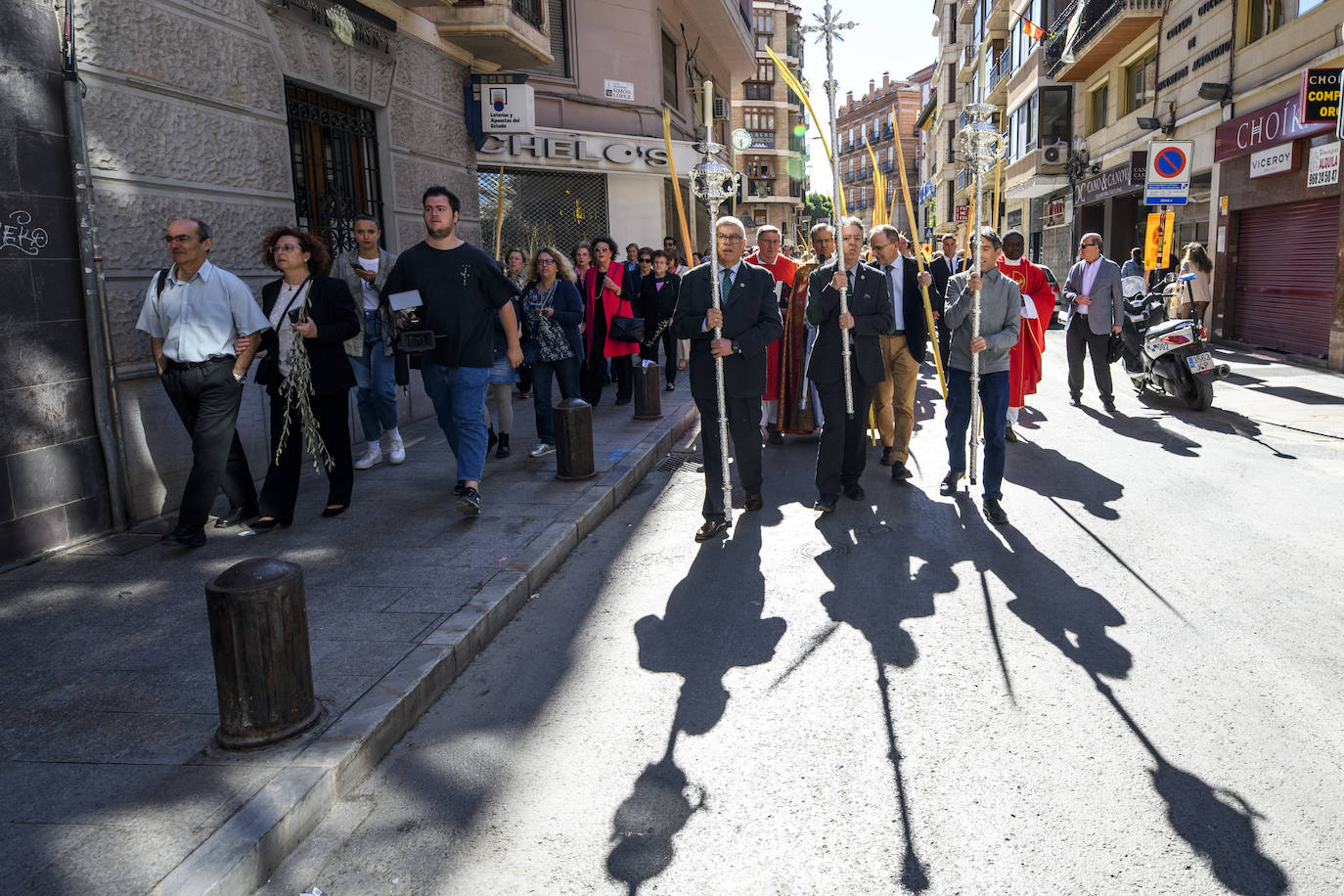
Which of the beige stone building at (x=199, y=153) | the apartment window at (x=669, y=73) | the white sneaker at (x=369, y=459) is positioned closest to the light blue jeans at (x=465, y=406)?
the beige stone building at (x=199, y=153)

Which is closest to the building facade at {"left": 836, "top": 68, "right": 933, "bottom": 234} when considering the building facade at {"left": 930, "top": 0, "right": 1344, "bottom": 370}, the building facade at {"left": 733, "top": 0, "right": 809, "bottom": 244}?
the building facade at {"left": 733, "top": 0, "right": 809, "bottom": 244}

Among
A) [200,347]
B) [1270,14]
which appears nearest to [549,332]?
[200,347]

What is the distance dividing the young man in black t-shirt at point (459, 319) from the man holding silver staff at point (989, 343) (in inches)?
113

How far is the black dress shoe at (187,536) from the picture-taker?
565 centimetres

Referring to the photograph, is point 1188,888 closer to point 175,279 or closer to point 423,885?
point 423,885

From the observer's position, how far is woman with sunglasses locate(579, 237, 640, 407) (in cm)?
1072

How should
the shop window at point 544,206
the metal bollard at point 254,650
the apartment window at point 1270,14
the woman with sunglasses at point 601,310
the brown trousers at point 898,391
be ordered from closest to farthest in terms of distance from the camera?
the metal bollard at point 254,650 < the brown trousers at point 898,391 < the woman with sunglasses at point 601,310 < the apartment window at point 1270,14 < the shop window at point 544,206

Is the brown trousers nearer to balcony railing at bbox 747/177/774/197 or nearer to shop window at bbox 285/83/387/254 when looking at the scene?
shop window at bbox 285/83/387/254

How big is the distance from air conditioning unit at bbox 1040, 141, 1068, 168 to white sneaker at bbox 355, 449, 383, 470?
26259 mm

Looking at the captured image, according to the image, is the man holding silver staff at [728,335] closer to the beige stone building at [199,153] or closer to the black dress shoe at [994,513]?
the black dress shoe at [994,513]

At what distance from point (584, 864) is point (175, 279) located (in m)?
4.34

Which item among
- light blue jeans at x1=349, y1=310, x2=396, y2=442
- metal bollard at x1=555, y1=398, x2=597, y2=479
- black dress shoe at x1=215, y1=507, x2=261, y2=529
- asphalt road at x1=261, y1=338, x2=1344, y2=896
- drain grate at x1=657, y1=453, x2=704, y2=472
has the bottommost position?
asphalt road at x1=261, y1=338, x2=1344, y2=896

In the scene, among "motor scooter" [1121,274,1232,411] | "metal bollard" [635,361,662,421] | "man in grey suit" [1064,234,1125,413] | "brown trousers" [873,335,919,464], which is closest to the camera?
"brown trousers" [873,335,919,464]

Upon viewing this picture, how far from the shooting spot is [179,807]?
2893mm
